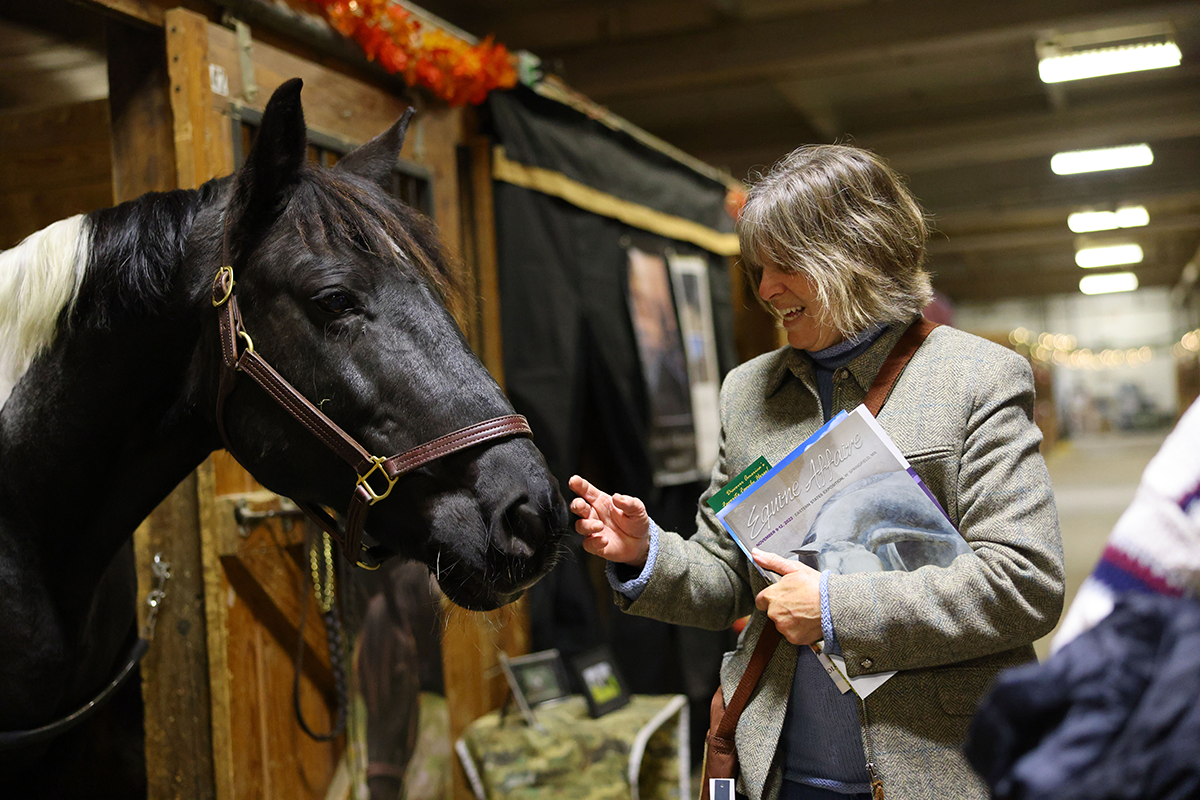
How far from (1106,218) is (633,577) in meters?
11.2

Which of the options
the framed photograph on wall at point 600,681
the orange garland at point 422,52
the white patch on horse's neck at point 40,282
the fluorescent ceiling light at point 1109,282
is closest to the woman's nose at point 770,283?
the white patch on horse's neck at point 40,282

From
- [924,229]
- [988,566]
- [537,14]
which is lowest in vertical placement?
[988,566]

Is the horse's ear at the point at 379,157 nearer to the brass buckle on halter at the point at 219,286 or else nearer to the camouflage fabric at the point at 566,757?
the brass buckle on halter at the point at 219,286

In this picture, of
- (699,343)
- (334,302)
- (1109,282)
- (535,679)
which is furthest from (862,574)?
(1109,282)

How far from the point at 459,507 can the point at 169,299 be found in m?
0.54

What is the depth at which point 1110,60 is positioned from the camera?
554cm

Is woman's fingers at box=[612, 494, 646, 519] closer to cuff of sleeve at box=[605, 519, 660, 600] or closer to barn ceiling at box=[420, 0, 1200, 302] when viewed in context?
cuff of sleeve at box=[605, 519, 660, 600]

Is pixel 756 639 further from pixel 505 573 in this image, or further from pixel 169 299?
pixel 169 299

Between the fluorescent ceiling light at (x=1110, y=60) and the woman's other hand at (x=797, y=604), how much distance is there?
5.56m

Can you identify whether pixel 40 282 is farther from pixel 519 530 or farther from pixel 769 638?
pixel 769 638

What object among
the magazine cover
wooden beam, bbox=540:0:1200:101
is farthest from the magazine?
wooden beam, bbox=540:0:1200:101

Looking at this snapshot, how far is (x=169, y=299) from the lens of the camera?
130cm

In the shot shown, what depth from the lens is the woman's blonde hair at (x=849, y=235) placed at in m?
1.22

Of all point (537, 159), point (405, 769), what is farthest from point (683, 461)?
point (405, 769)
